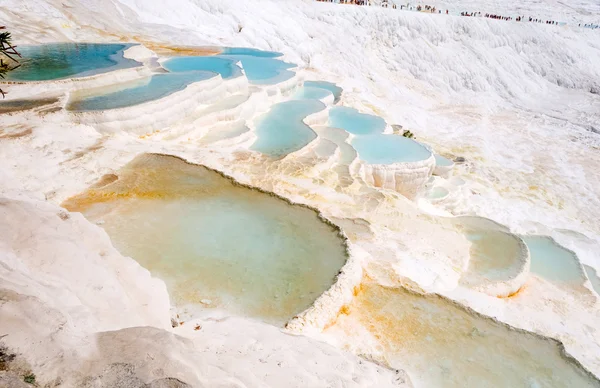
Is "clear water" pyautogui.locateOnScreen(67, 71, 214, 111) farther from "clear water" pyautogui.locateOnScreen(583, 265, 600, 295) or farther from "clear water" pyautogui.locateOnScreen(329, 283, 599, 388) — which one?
"clear water" pyautogui.locateOnScreen(583, 265, 600, 295)

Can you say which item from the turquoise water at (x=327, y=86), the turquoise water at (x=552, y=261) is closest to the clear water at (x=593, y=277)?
the turquoise water at (x=552, y=261)

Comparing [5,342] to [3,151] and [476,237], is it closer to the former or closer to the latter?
[3,151]

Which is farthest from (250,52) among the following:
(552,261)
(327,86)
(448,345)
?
(448,345)

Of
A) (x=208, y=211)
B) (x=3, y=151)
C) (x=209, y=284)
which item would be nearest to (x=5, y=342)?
(x=209, y=284)

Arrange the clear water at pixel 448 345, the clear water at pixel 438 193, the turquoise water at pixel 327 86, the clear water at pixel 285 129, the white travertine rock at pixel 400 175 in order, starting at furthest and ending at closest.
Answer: the turquoise water at pixel 327 86, the clear water at pixel 438 193, the white travertine rock at pixel 400 175, the clear water at pixel 285 129, the clear water at pixel 448 345

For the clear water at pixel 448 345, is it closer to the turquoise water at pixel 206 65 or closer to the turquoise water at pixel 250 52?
the turquoise water at pixel 206 65

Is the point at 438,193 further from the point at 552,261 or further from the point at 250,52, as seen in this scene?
the point at 250,52
